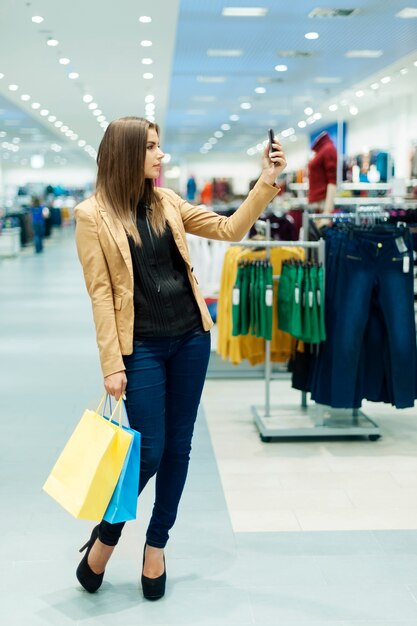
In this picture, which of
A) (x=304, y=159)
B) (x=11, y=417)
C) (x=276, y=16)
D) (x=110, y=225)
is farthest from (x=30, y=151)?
(x=110, y=225)

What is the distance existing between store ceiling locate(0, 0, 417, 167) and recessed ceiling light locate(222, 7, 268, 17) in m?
0.15

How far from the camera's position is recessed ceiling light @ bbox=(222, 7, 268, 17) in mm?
9492

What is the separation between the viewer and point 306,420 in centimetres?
491

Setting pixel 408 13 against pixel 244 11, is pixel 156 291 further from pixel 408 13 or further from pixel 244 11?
pixel 408 13

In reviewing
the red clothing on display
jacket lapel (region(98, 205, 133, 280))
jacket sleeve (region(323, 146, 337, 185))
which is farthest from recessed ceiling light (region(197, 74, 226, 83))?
jacket lapel (region(98, 205, 133, 280))

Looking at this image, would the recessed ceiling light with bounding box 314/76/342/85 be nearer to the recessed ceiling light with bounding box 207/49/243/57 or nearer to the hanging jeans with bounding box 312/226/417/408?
the recessed ceiling light with bounding box 207/49/243/57

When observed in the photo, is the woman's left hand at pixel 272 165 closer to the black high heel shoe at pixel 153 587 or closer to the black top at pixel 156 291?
the black top at pixel 156 291

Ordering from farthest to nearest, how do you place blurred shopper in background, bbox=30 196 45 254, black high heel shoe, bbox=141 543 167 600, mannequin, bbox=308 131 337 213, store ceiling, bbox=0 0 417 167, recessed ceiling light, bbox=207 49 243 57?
1. blurred shopper in background, bbox=30 196 45 254
2. recessed ceiling light, bbox=207 49 243 57
3. store ceiling, bbox=0 0 417 167
4. mannequin, bbox=308 131 337 213
5. black high heel shoe, bbox=141 543 167 600

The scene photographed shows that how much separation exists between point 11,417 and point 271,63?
999cm

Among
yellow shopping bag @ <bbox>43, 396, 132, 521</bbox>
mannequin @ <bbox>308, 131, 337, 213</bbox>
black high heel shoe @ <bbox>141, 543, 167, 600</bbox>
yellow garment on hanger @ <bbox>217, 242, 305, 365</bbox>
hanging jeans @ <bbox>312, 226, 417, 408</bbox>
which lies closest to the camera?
yellow shopping bag @ <bbox>43, 396, 132, 521</bbox>

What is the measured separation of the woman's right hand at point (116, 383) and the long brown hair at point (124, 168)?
411mm

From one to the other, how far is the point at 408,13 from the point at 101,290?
8.47 metres

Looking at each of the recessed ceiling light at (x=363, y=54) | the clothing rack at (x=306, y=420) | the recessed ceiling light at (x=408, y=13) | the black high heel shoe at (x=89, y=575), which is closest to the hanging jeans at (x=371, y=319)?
the clothing rack at (x=306, y=420)

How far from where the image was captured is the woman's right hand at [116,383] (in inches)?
99.1
